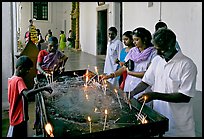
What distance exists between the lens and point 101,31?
1442 centimetres

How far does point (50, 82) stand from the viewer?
3557mm

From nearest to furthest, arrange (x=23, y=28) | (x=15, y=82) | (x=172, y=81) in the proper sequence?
(x=172, y=81), (x=15, y=82), (x=23, y=28)

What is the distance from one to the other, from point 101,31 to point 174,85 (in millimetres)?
12444

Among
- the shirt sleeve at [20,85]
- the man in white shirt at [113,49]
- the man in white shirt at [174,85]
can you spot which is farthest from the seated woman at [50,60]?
the man in white shirt at [174,85]

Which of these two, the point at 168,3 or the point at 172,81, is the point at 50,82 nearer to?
the point at 172,81

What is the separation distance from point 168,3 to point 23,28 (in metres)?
17.7

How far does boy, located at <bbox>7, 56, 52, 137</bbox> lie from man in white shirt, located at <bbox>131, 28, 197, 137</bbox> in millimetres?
1026

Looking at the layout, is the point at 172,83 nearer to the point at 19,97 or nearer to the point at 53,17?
the point at 19,97

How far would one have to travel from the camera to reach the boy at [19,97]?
269cm

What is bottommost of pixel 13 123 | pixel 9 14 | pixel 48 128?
pixel 13 123

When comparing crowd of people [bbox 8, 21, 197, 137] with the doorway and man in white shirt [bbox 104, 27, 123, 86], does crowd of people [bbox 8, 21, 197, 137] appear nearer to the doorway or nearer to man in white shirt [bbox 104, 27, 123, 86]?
man in white shirt [bbox 104, 27, 123, 86]

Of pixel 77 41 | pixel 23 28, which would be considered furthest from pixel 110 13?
pixel 23 28

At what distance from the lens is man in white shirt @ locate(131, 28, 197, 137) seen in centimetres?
209

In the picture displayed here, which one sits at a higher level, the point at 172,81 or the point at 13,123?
the point at 172,81
